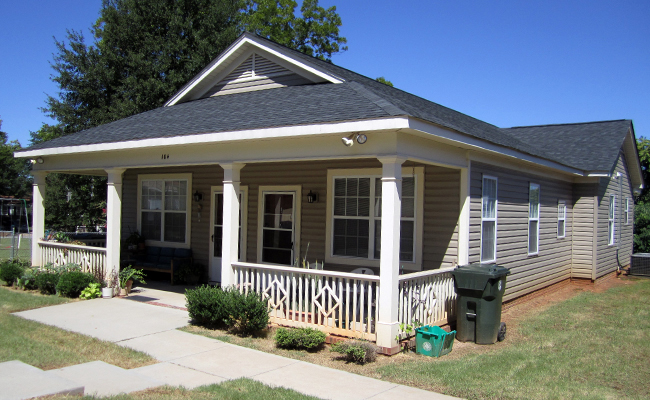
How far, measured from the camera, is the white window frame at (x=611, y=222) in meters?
15.6

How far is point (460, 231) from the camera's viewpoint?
Answer: 8.50 m

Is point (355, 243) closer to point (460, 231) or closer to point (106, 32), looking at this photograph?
point (460, 231)

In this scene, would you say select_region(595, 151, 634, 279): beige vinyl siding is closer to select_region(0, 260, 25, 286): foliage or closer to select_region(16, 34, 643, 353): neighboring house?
select_region(16, 34, 643, 353): neighboring house

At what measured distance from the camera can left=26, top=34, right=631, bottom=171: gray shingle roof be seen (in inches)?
293

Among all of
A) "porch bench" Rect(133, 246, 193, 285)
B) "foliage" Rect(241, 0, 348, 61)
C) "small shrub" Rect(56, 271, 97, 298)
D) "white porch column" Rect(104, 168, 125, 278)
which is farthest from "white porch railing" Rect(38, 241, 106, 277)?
"foliage" Rect(241, 0, 348, 61)

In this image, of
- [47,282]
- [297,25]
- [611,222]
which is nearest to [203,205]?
[47,282]

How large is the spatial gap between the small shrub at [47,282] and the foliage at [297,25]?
72.1ft

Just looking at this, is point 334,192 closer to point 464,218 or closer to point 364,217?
point 364,217

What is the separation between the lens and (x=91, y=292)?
398 inches

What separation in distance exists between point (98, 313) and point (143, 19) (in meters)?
15.1

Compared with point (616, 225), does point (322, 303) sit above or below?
below

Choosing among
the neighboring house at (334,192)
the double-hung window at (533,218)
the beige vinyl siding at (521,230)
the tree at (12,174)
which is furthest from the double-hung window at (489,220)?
the tree at (12,174)

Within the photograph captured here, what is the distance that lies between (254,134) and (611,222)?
13.0m

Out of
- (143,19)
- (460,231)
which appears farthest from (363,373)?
(143,19)
